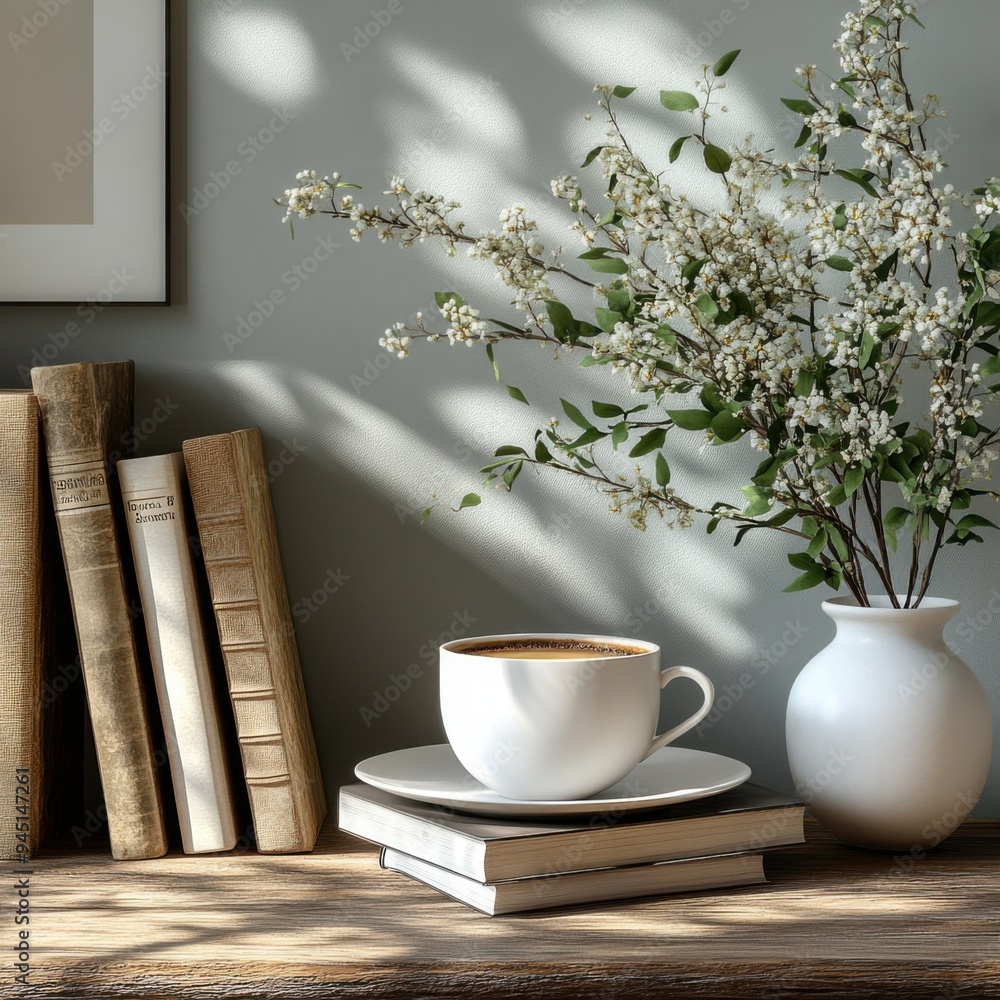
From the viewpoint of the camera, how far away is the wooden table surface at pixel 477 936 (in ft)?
2.14

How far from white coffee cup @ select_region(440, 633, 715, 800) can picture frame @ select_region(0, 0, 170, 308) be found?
55cm

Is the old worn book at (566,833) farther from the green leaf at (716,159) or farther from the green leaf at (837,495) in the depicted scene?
the green leaf at (716,159)

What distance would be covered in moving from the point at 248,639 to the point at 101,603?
0.13 metres

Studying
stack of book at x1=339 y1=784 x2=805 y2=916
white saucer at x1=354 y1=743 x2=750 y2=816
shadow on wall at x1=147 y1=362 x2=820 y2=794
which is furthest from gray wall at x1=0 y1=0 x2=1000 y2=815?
stack of book at x1=339 y1=784 x2=805 y2=916

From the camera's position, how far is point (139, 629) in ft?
3.01

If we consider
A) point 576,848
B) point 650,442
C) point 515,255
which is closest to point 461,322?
point 515,255

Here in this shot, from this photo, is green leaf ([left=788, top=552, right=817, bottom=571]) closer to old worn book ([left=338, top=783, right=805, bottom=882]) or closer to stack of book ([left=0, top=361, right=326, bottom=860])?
old worn book ([left=338, top=783, right=805, bottom=882])

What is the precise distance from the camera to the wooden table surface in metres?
0.65

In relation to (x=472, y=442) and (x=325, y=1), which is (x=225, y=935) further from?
(x=325, y=1)

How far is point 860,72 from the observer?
0.84m

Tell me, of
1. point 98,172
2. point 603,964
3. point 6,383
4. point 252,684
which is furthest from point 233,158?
point 603,964

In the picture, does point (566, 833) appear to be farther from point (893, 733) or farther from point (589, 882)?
point (893, 733)

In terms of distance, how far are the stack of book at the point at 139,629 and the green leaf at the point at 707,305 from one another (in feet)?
1.34

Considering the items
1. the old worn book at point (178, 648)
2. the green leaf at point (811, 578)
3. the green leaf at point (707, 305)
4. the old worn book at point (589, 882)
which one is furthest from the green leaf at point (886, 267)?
the old worn book at point (178, 648)
